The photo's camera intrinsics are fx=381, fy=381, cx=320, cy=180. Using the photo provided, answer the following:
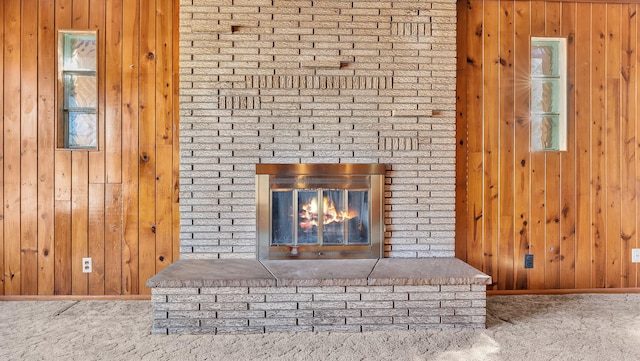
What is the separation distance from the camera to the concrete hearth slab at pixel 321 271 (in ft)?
7.41

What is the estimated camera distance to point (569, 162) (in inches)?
120

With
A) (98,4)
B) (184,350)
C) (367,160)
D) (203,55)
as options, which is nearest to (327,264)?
(367,160)

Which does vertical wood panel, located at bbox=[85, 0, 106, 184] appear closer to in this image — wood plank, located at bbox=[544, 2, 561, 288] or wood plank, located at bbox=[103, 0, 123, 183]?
wood plank, located at bbox=[103, 0, 123, 183]

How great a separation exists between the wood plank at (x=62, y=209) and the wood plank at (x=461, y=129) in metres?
2.98

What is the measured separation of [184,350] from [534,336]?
200cm

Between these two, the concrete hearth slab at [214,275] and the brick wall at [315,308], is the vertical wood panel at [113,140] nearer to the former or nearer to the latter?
the concrete hearth slab at [214,275]

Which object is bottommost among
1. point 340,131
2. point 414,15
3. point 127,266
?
point 127,266

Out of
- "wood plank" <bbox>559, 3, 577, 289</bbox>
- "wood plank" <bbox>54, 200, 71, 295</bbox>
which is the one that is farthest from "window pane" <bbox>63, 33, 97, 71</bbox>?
"wood plank" <bbox>559, 3, 577, 289</bbox>

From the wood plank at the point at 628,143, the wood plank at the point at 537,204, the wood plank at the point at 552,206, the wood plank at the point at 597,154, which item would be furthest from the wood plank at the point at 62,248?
the wood plank at the point at 628,143

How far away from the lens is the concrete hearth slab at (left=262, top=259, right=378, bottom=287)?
89.0 inches

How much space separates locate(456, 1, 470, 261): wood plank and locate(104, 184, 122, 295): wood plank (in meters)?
2.60

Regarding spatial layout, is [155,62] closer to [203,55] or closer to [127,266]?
[203,55]

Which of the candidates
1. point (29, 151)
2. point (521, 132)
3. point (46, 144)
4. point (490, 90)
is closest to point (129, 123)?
point (46, 144)

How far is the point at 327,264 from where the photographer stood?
8.49 feet
